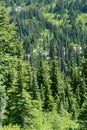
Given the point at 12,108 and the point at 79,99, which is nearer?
the point at 12,108

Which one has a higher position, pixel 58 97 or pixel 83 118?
pixel 83 118

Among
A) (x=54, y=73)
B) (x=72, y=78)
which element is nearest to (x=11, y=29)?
(x=54, y=73)

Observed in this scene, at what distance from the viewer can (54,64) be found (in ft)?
237

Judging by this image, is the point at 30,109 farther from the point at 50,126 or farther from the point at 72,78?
the point at 72,78

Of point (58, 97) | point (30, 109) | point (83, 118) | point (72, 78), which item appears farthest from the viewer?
point (72, 78)

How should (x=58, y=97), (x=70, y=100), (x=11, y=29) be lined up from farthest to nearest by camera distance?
(x=70, y=100), (x=58, y=97), (x=11, y=29)

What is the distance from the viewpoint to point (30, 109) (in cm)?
3531

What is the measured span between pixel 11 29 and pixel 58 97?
26.8m

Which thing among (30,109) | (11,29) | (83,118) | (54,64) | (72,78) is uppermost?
(11,29)

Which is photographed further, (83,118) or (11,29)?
(11,29)

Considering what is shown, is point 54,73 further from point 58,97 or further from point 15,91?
point 15,91

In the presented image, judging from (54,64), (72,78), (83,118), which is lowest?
(72,78)

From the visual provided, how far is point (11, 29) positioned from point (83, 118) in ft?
51.1

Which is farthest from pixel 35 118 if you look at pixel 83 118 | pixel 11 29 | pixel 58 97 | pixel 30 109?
pixel 58 97
